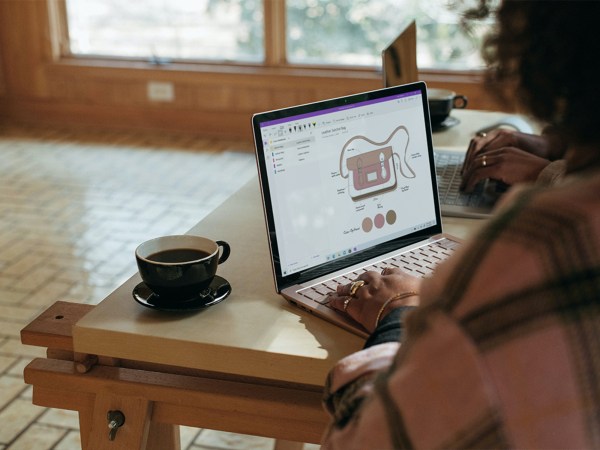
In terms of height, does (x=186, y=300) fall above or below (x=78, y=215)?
above

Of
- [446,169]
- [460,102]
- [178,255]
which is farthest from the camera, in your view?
[460,102]

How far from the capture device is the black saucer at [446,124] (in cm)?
228

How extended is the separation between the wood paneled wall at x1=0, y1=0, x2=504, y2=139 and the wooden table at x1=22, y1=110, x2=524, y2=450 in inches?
149

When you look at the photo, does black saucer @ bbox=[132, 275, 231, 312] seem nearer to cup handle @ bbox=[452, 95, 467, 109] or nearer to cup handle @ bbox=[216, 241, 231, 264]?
cup handle @ bbox=[216, 241, 231, 264]

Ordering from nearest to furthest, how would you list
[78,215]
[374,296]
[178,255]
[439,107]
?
[374,296], [178,255], [439,107], [78,215]

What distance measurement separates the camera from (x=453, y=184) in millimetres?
1815

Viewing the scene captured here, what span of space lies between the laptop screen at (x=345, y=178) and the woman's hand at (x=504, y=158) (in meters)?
0.32

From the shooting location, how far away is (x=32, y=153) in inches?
191

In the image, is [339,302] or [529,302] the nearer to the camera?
[529,302]

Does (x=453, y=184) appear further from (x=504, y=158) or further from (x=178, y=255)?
(x=178, y=255)

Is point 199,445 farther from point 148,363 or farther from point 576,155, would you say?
point 576,155

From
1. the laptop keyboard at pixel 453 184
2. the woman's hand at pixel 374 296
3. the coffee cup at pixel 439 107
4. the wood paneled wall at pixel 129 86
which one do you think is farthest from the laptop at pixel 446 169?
the wood paneled wall at pixel 129 86

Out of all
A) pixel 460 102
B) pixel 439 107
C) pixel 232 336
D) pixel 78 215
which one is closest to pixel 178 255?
pixel 232 336

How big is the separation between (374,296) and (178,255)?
0.32m
